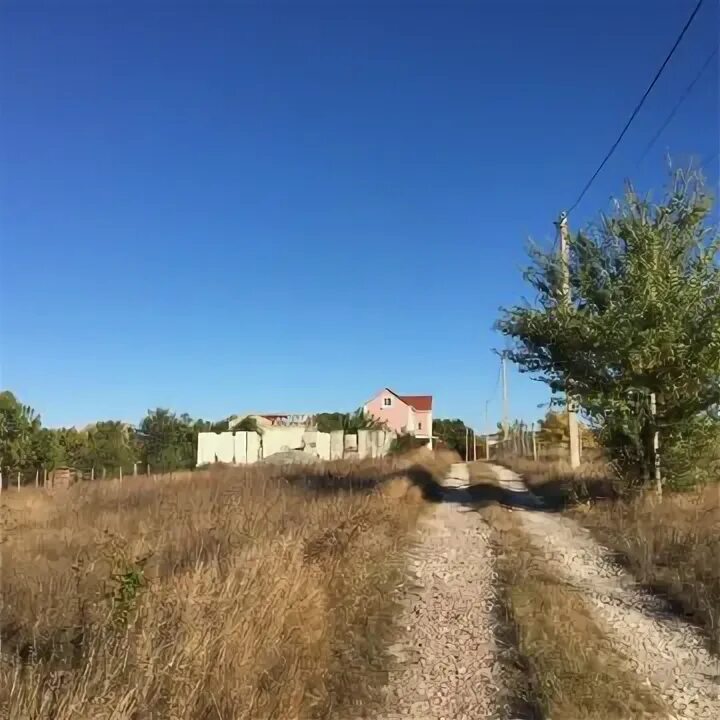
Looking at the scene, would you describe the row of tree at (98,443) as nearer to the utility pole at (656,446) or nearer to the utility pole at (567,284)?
the utility pole at (567,284)

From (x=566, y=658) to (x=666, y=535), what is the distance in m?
5.45

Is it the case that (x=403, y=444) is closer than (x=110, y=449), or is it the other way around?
(x=110, y=449)

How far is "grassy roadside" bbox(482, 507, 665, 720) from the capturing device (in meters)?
4.87

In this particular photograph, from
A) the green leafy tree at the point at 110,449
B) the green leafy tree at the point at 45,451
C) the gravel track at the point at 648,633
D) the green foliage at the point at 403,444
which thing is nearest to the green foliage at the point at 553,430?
the green foliage at the point at 403,444

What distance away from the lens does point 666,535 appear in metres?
10.3

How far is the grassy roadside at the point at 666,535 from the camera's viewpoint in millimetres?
7448

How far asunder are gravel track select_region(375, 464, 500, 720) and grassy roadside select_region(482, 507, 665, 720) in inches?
12.2

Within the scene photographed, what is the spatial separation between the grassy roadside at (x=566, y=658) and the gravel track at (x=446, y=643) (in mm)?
311

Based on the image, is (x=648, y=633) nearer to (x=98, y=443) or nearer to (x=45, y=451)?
(x=45, y=451)

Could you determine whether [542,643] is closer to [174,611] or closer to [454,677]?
[454,677]

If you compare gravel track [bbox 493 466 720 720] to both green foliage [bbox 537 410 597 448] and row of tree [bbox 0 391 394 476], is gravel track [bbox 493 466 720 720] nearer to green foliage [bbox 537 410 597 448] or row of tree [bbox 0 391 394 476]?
row of tree [bbox 0 391 394 476]

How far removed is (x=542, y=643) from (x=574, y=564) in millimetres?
4292

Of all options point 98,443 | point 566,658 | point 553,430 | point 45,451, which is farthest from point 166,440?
point 566,658

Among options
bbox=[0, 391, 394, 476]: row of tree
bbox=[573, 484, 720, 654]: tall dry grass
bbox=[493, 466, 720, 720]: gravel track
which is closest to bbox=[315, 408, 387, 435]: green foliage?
bbox=[0, 391, 394, 476]: row of tree
